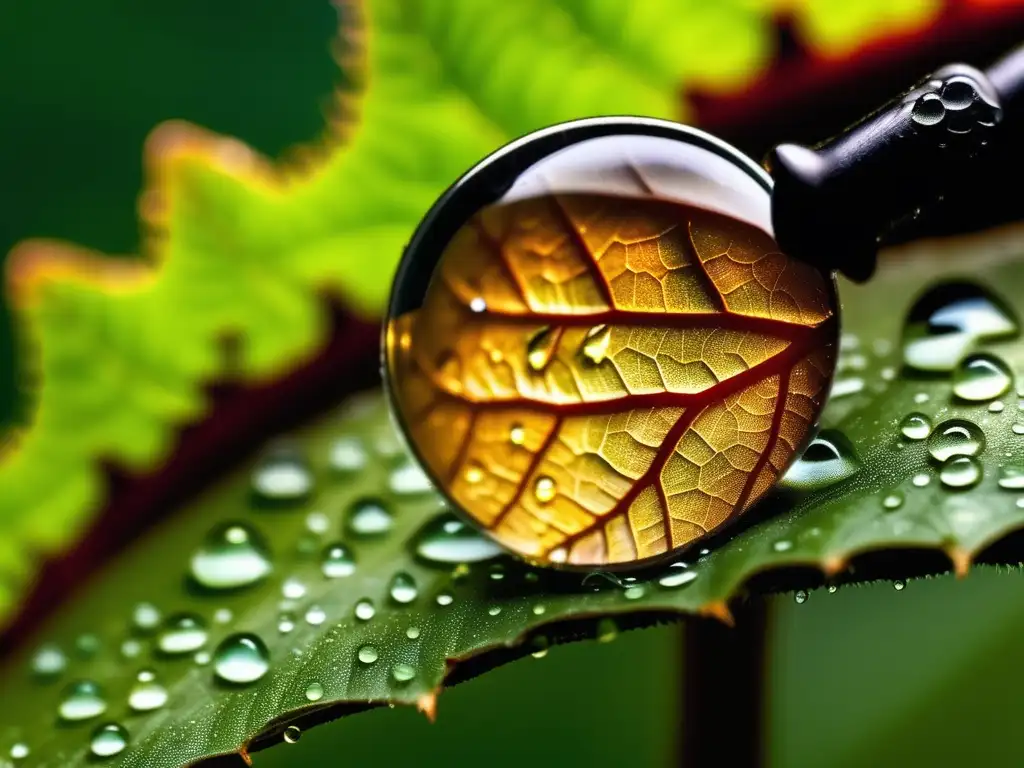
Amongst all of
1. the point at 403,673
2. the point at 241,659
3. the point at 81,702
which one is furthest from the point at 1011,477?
the point at 81,702

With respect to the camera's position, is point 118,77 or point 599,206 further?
point 118,77

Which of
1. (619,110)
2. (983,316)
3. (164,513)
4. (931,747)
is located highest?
(619,110)

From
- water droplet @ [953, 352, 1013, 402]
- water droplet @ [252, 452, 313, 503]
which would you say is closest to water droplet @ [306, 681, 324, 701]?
water droplet @ [252, 452, 313, 503]

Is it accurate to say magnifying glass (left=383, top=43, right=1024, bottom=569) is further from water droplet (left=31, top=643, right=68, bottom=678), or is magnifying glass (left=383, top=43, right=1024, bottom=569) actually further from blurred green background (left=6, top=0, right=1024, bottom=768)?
blurred green background (left=6, top=0, right=1024, bottom=768)

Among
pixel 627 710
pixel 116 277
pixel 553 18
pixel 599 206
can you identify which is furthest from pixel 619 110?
pixel 627 710

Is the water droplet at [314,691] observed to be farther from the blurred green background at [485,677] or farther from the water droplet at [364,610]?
the blurred green background at [485,677]

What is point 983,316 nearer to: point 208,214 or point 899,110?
point 899,110
